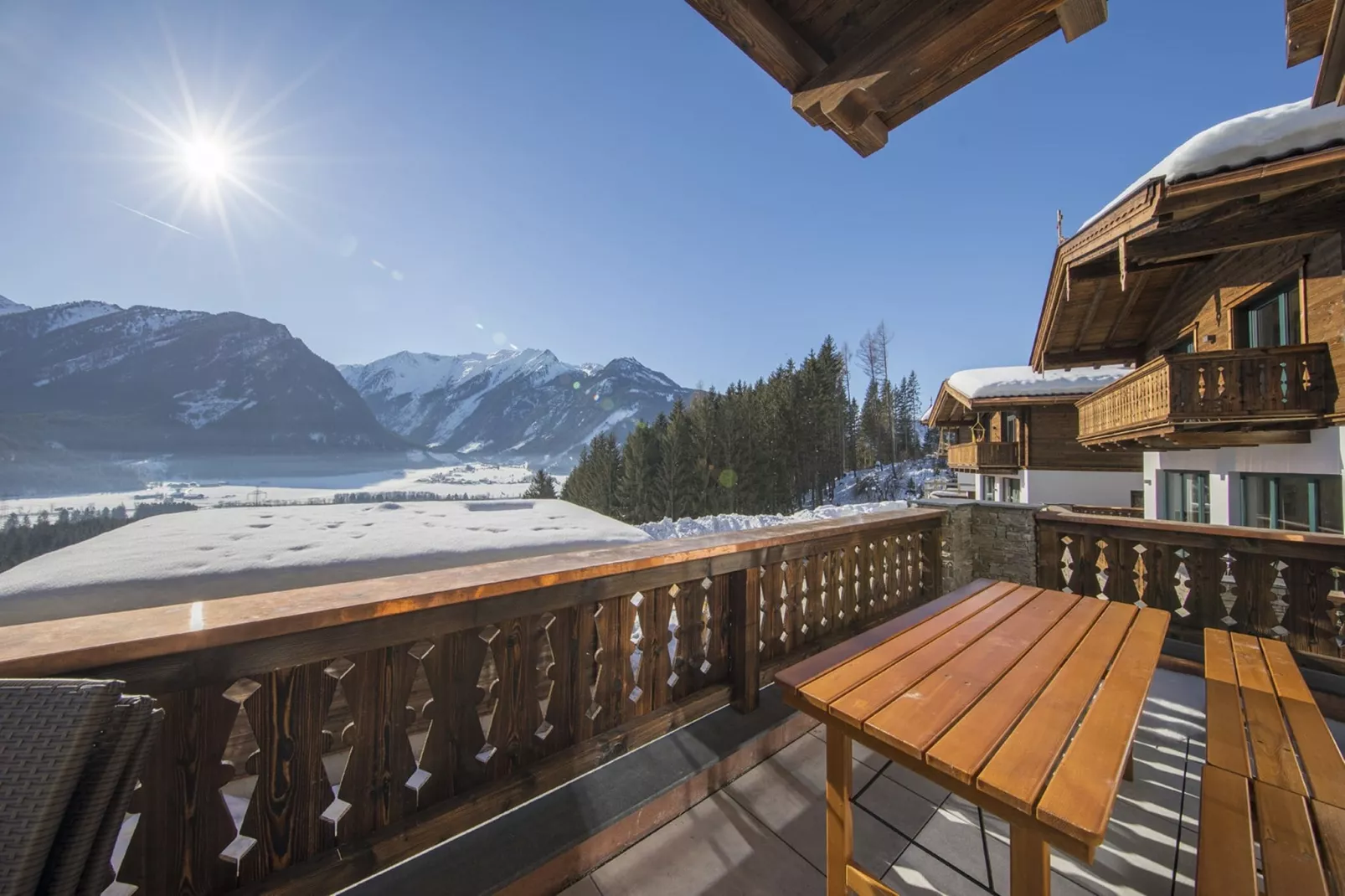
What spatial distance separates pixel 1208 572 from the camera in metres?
3.20

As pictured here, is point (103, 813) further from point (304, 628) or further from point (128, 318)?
point (128, 318)

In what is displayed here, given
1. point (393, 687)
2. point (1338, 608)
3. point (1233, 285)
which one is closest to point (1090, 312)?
point (1233, 285)

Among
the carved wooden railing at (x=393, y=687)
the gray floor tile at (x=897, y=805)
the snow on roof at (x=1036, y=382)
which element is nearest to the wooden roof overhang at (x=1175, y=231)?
the snow on roof at (x=1036, y=382)

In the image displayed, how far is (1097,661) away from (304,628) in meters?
2.36

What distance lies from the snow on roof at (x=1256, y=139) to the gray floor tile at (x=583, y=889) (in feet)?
26.1

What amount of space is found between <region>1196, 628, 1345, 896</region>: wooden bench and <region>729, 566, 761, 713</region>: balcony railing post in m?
1.43

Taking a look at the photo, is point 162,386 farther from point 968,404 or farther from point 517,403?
point 517,403

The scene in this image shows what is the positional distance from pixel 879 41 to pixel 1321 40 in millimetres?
2455

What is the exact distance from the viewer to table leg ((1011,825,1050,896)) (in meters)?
1.06

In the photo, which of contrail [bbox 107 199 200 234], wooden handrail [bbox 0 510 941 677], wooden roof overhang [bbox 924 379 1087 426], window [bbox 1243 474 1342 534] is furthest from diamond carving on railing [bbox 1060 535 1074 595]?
contrail [bbox 107 199 200 234]

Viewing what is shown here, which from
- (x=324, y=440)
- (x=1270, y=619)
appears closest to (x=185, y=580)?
(x=1270, y=619)

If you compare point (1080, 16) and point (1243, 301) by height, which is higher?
point (1243, 301)

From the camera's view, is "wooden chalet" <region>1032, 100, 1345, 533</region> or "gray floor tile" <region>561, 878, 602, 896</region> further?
"wooden chalet" <region>1032, 100, 1345, 533</region>

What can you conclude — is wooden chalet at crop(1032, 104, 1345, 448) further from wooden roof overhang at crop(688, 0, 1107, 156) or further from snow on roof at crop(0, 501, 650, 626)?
snow on roof at crop(0, 501, 650, 626)
